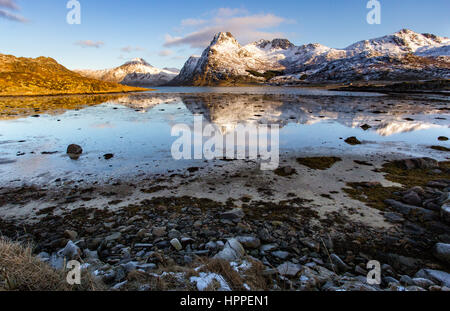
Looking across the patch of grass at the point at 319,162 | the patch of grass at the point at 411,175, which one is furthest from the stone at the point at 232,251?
the patch of grass at the point at 411,175

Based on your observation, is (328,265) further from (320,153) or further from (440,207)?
(320,153)

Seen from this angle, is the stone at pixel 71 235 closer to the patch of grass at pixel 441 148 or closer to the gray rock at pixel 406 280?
the gray rock at pixel 406 280

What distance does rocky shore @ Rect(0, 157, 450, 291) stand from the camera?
14.5 ft

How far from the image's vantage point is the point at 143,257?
537cm

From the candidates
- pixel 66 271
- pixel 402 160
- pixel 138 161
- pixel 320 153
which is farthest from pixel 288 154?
pixel 66 271

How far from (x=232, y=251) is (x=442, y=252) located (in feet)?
17.1

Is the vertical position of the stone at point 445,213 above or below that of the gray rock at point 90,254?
above

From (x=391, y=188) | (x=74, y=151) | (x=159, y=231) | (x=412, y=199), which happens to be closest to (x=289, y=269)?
(x=159, y=231)

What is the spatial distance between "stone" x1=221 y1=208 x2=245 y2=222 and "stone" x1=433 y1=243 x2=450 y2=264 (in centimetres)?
517

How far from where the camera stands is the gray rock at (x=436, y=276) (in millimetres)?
4547

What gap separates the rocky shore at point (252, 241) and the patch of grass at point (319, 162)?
2968 millimetres

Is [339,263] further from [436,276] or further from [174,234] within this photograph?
[174,234]

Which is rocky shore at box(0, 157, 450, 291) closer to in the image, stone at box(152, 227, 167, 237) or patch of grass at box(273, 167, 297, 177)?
stone at box(152, 227, 167, 237)
